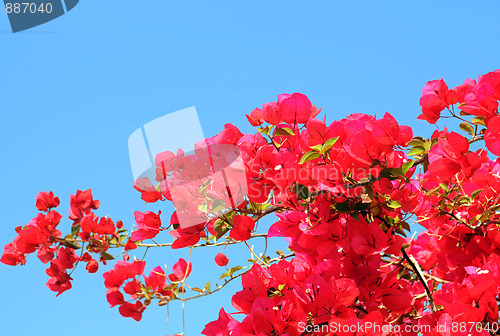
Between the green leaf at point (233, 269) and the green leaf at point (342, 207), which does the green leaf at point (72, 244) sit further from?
the green leaf at point (342, 207)

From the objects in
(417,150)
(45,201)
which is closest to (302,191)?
(417,150)

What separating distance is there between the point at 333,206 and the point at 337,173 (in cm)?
12

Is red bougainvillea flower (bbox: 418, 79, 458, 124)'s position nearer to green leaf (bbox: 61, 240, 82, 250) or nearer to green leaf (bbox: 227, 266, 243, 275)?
green leaf (bbox: 227, 266, 243, 275)

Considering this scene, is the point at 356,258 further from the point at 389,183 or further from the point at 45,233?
the point at 45,233

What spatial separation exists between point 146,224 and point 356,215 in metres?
0.66

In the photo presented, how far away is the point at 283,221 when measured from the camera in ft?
4.63

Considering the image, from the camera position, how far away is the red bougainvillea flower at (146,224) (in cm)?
151

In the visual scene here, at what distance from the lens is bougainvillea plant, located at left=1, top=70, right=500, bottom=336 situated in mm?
1174

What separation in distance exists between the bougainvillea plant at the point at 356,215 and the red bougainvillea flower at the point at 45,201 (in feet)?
3.68

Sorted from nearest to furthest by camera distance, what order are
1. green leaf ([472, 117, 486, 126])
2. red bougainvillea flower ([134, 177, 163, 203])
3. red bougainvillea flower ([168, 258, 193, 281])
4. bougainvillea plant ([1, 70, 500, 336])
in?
1. bougainvillea plant ([1, 70, 500, 336])
2. green leaf ([472, 117, 486, 126])
3. red bougainvillea flower ([134, 177, 163, 203])
4. red bougainvillea flower ([168, 258, 193, 281])

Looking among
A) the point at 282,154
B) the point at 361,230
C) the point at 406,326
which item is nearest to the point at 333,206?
the point at 361,230

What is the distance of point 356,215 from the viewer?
1.27m

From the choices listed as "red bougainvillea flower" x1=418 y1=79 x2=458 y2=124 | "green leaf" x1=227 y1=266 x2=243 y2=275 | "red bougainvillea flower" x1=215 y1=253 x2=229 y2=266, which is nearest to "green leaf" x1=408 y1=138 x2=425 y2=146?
"red bougainvillea flower" x1=418 y1=79 x2=458 y2=124

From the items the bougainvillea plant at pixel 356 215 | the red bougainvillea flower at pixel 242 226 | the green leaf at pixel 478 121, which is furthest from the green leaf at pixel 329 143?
the green leaf at pixel 478 121
